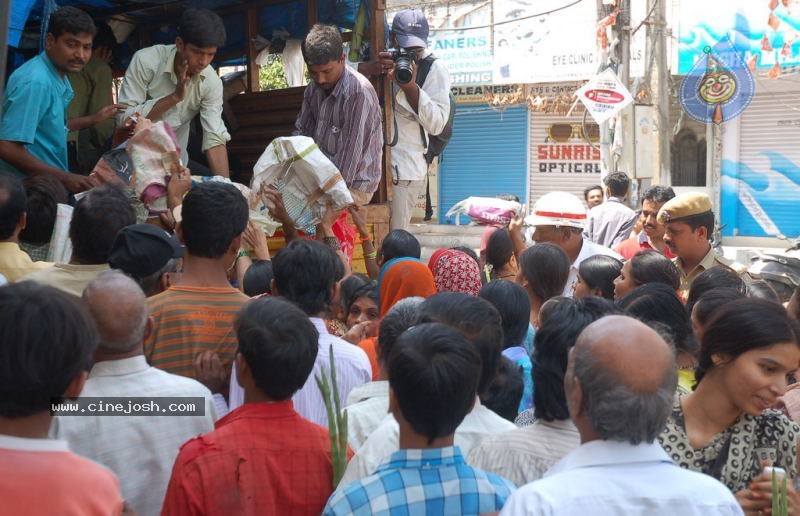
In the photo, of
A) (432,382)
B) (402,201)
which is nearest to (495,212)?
(402,201)

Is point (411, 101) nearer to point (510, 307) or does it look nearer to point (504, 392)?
point (510, 307)

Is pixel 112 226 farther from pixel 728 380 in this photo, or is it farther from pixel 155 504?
pixel 728 380

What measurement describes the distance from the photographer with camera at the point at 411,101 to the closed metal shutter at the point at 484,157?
12.1 m

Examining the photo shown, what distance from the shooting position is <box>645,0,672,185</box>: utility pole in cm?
1358

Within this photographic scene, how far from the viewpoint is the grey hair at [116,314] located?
2.44m

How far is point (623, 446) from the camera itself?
1.84 meters

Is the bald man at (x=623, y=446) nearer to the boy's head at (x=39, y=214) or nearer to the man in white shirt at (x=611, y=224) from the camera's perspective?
the boy's head at (x=39, y=214)

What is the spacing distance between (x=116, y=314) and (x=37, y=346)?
77 centimetres

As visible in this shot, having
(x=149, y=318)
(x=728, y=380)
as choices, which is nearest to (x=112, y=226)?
(x=149, y=318)

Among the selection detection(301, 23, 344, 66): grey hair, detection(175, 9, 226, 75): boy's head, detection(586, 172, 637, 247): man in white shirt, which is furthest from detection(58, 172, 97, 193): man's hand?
detection(586, 172, 637, 247): man in white shirt

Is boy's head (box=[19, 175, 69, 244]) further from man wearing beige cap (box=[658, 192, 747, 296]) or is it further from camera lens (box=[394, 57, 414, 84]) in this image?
man wearing beige cap (box=[658, 192, 747, 296])

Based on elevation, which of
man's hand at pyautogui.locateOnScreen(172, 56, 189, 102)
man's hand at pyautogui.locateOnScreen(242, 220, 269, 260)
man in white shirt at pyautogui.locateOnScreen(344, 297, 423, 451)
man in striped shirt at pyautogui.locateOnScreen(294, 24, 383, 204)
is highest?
man's hand at pyautogui.locateOnScreen(172, 56, 189, 102)

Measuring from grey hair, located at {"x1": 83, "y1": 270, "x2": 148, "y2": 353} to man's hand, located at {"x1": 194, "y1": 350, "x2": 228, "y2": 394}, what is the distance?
376mm

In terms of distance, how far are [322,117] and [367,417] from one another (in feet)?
11.3
